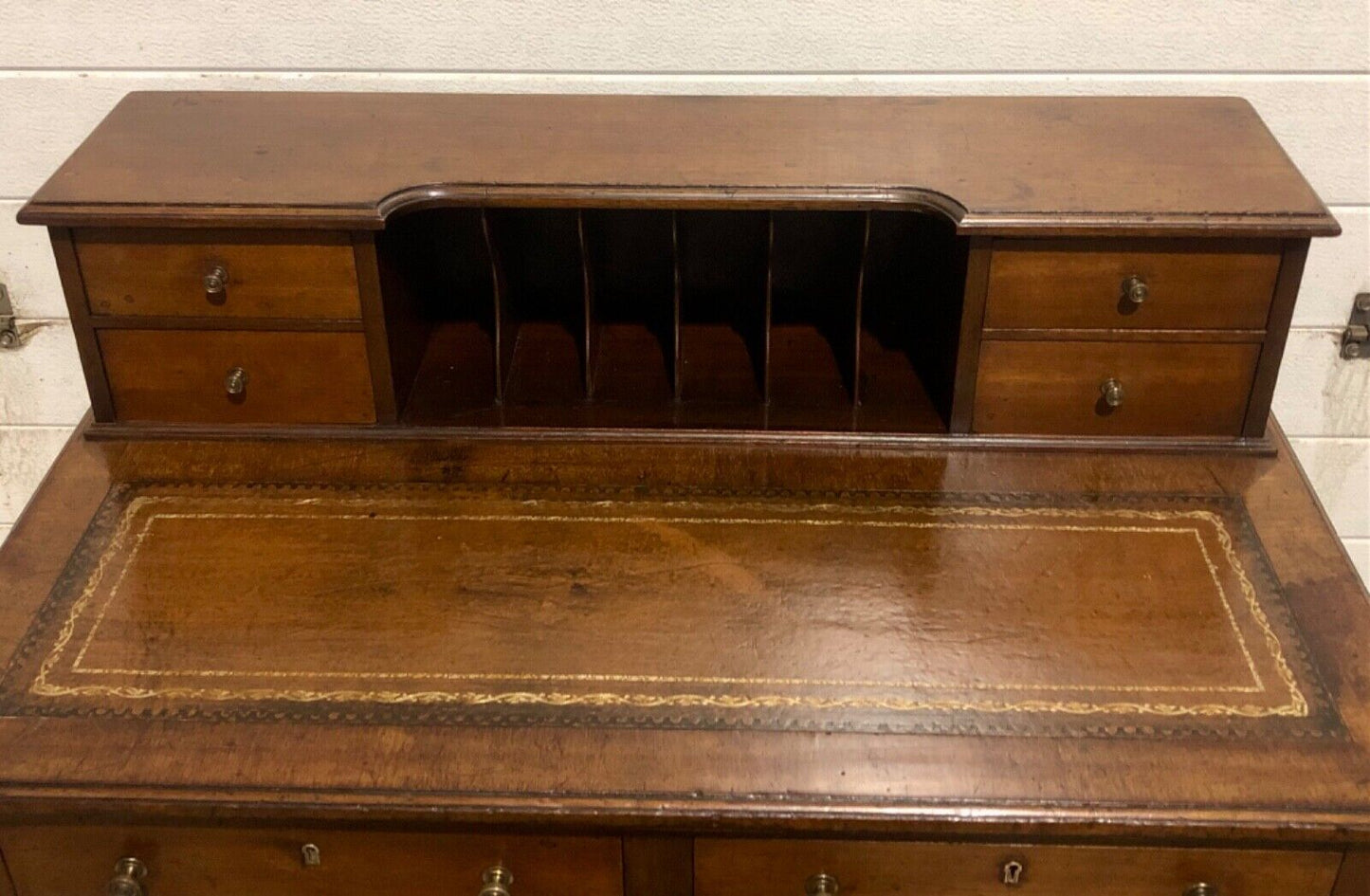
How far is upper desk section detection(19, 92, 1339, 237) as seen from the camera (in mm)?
1450

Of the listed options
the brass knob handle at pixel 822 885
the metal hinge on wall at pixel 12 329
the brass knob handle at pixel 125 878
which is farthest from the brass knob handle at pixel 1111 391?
the metal hinge on wall at pixel 12 329

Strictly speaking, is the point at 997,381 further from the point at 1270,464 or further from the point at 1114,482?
the point at 1270,464

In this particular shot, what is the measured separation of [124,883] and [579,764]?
0.45 m

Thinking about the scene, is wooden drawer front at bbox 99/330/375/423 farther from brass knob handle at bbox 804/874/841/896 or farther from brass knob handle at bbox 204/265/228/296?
brass knob handle at bbox 804/874/841/896

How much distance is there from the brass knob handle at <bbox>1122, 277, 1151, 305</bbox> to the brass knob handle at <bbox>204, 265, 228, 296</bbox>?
99 centimetres

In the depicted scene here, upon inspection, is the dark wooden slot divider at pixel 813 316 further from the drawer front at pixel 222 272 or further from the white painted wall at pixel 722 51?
the drawer front at pixel 222 272

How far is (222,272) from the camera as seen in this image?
1.49 metres

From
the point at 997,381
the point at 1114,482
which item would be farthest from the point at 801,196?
the point at 1114,482

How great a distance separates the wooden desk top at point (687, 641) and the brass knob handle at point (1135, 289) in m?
0.20

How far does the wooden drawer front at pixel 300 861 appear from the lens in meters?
1.25

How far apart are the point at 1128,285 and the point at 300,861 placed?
3.40ft

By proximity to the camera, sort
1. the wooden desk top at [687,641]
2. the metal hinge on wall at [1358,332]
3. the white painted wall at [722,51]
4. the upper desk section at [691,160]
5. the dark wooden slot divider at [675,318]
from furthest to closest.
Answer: the metal hinge on wall at [1358,332]
the white painted wall at [722,51]
the dark wooden slot divider at [675,318]
the upper desk section at [691,160]
the wooden desk top at [687,641]

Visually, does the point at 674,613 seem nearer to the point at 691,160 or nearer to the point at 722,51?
the point at 691,160

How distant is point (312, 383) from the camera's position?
5.15 ft
